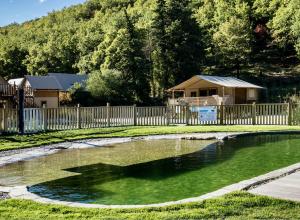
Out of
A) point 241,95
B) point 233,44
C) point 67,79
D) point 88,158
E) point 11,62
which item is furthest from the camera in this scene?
point 11,62

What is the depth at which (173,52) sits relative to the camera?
57.1 m

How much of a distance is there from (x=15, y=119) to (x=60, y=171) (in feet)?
31.1

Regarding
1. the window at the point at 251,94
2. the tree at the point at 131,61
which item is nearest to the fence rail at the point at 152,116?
the window at the point at 251,94

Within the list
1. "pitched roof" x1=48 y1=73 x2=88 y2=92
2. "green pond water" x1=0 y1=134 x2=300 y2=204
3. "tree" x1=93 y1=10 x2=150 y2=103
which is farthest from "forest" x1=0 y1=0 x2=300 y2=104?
"green pond water" x1=0 y1=134 x2=300 y2=204

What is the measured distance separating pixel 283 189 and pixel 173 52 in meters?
51.5

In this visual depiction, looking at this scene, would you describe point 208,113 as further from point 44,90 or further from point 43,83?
point 43,83

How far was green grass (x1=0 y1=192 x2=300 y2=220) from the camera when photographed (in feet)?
17.3

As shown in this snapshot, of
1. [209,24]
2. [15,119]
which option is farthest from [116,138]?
[209,24]

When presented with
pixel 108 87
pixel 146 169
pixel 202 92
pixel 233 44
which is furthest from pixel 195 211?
pixel 233 44

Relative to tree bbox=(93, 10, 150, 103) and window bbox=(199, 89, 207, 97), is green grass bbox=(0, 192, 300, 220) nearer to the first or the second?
window bbox=(199, 89, 207, 97)

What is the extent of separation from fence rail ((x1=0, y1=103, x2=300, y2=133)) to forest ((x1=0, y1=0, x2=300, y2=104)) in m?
23.2

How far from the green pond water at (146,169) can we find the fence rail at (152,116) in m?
6.11

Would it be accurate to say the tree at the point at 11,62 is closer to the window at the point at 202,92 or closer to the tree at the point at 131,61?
the tree at the point at 131,61

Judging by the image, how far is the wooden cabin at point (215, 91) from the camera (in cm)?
3988
